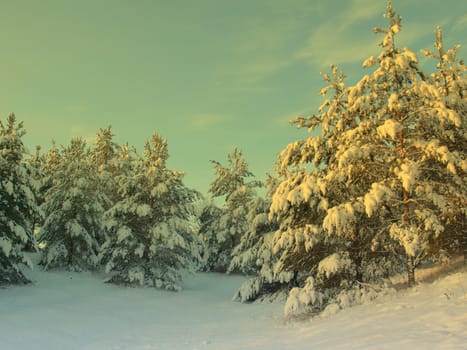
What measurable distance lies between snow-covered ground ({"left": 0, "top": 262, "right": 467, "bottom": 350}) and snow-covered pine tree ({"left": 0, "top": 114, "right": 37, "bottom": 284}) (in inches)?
56.5

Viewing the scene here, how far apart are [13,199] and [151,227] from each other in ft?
27.1

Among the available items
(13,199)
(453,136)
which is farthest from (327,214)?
(13,199)

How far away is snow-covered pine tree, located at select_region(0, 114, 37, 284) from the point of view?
62.0 feet

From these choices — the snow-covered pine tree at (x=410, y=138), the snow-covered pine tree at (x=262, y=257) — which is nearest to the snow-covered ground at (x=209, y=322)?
the snow-covered pine tree at (x=262, y=257)

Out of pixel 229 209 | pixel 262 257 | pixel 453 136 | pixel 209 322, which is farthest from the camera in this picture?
pixel 229 209

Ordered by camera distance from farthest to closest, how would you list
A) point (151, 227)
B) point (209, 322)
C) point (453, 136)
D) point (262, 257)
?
1. point (151, 227)
2. point (262, 257)
3. point (209, 322)
4. point (453, 136)

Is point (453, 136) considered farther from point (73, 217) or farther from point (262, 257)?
point (73, 217)

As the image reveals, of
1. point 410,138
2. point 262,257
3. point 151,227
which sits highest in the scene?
point 410,138

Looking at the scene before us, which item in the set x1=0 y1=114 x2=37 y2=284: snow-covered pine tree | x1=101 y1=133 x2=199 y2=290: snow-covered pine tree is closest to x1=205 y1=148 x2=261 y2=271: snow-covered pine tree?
x1=101 y1=133 x2=199 y2=290: snow-covered pine tree

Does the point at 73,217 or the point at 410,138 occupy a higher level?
the point at 410,138

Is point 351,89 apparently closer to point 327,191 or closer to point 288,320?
point 327,191

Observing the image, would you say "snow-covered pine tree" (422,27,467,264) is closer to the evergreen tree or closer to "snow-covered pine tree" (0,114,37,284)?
the evergreen tree

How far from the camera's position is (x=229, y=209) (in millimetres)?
35750

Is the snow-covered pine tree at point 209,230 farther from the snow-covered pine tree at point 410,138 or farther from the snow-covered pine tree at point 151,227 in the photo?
the snow-covered pine tree at point 410,138
